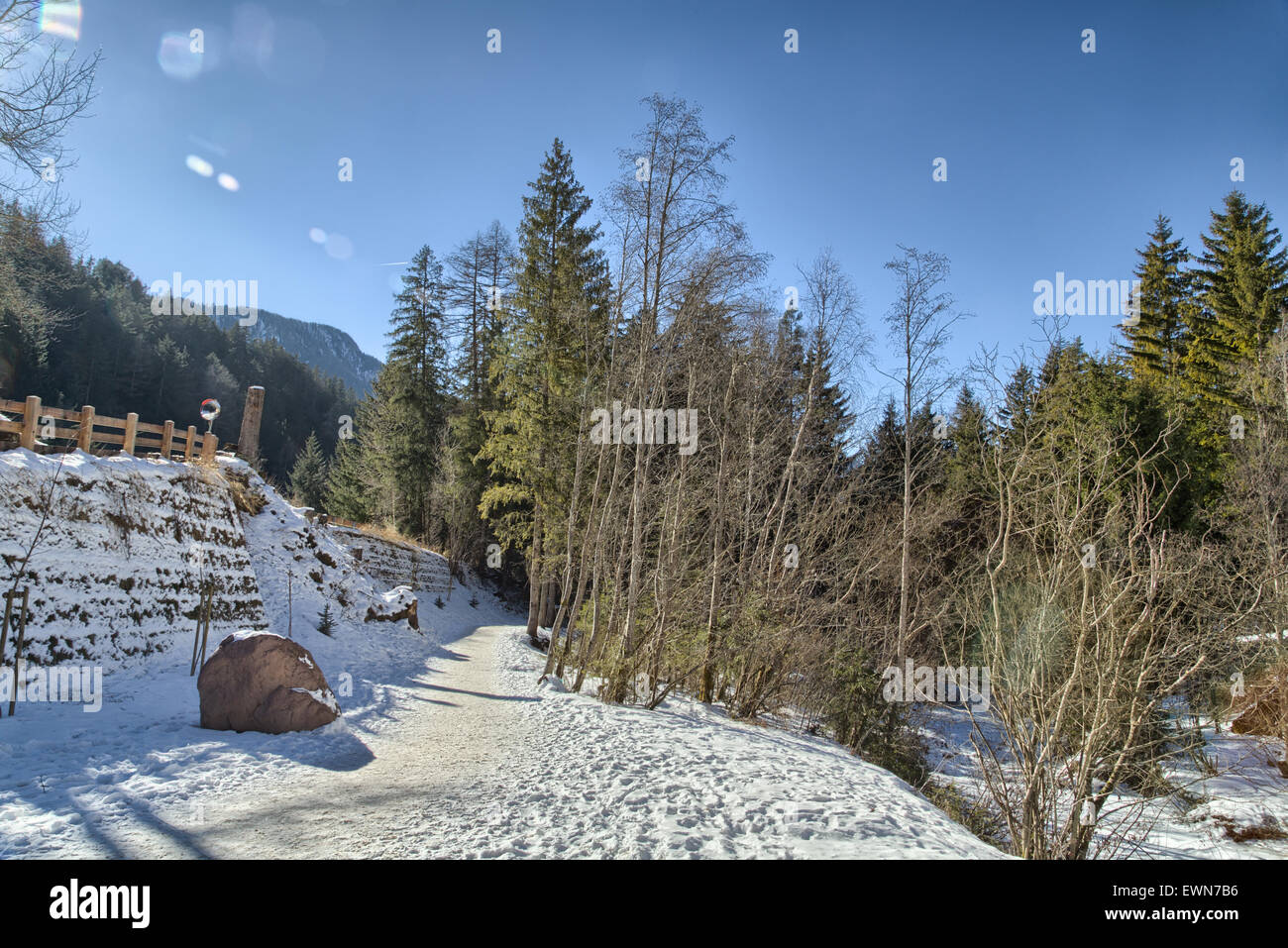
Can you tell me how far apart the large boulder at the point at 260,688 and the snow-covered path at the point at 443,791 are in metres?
0.27

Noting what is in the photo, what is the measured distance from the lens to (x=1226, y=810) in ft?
30.1

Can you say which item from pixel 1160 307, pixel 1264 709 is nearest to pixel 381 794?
pixel 1264 709

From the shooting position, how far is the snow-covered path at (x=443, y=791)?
13.4 ft

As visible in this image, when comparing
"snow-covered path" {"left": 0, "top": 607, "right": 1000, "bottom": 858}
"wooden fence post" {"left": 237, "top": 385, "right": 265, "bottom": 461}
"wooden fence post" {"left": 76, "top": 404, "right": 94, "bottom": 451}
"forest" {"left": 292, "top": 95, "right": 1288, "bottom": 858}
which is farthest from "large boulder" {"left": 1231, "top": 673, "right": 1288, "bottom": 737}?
"wooden fence post" {"left": 237, "top": 385, "right": 265, "bottom": 461}

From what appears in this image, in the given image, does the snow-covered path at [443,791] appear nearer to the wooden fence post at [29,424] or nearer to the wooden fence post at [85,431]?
the wooden fence post at [29,424]

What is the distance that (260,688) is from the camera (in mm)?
7309

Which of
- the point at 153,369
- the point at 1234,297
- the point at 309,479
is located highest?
the point at 153,369

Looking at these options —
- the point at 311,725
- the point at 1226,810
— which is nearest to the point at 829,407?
the point at 1226,810

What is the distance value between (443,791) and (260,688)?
3532mm

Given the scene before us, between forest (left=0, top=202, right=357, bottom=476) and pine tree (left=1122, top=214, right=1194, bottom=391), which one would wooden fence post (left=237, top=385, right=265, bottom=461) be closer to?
forest (left=0, top=202, right=357, bottom=476)

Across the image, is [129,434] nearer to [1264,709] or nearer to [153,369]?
[1264,709]

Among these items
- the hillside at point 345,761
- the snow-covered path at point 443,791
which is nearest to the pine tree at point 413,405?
the hillside at point 345,761

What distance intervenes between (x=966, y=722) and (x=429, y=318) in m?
29.1

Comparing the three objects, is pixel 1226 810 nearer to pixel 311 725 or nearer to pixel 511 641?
pixel 311 725
